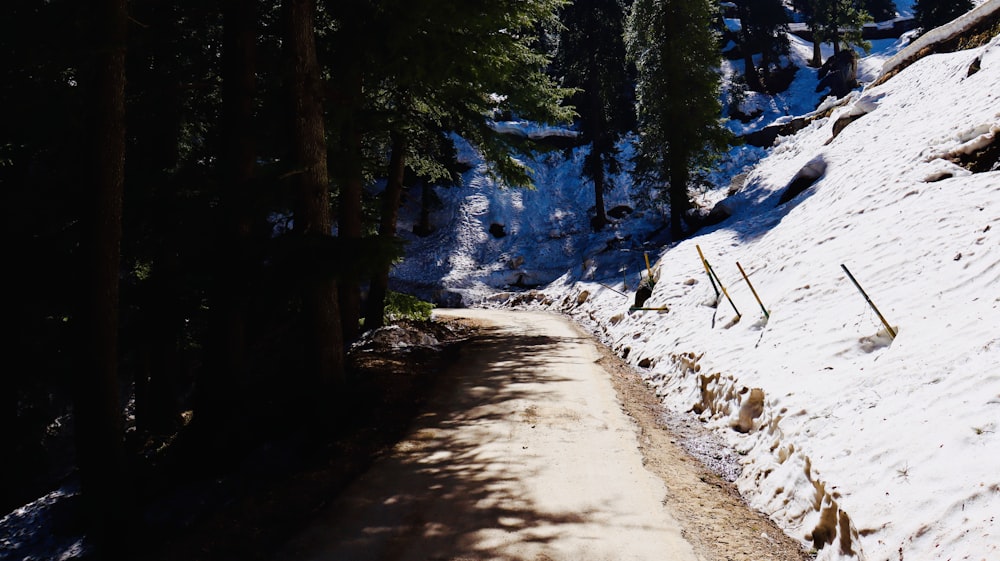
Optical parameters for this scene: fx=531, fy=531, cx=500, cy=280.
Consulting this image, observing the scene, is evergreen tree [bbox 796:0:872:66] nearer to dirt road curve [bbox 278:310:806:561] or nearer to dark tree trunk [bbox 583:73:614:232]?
dark tree trunk [bbox 583:73:614:232]

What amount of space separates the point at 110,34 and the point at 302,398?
5.76 m

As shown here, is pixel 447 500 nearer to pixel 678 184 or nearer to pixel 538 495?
pixel 538 495

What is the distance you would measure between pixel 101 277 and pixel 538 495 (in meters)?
6.10

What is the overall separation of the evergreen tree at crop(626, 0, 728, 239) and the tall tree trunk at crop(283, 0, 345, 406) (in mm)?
18203

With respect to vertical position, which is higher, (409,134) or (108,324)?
(409,134)

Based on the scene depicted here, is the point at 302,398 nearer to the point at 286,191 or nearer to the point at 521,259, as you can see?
the point at 286,191

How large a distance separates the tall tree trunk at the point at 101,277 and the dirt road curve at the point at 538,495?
10.9 ft

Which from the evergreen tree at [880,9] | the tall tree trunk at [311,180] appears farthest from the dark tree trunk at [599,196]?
the evergreen tree at [880,9]

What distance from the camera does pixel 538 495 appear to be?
19.2 feet

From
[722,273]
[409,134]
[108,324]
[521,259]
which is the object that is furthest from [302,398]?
[521,259]

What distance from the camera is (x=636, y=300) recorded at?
17.0m

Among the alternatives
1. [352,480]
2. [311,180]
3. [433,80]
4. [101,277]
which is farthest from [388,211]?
[352,480]

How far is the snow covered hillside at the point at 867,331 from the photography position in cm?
414

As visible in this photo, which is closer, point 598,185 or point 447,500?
point 447,500
